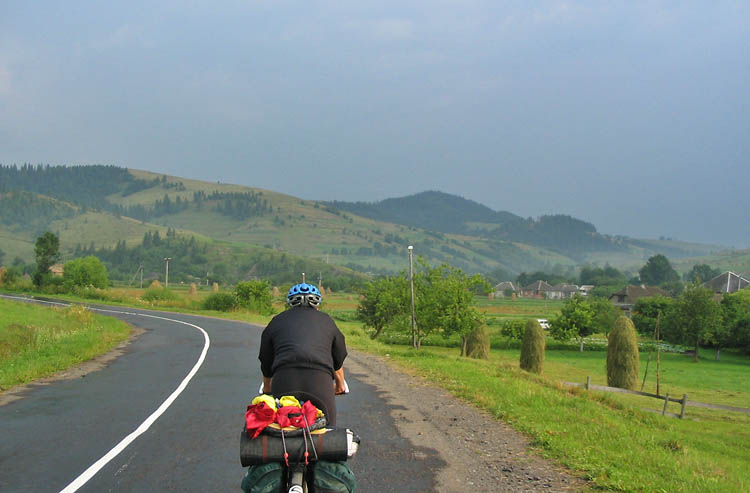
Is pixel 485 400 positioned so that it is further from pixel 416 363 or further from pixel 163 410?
pixel 416 363

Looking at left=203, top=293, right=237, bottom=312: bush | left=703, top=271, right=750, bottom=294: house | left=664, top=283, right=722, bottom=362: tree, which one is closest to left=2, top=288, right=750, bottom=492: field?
left=203, top=293, right=237, bottom=312: bush

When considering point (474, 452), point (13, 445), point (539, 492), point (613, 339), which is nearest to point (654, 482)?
point (539, 492)

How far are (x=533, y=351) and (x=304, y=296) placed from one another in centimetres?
4253

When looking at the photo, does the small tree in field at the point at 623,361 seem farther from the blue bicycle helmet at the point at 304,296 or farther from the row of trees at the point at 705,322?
the blue bicycle helmet at the point at 304,296

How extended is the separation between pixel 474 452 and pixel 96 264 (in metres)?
88.6

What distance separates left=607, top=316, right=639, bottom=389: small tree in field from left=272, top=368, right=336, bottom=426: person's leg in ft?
137

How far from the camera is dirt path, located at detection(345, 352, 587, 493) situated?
24.1 ft

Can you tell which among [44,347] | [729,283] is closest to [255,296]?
[44,347]

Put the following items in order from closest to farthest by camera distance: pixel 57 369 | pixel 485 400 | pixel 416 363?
pixel 485 400
pixel 57 369
pixel 416 363

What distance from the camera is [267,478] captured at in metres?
4.59

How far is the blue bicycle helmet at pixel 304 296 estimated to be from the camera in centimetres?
580

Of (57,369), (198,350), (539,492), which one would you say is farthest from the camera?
(198,350)

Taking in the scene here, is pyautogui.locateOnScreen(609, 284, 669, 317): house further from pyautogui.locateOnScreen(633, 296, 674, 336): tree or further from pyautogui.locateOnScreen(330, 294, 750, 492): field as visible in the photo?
pyautogui.locateOnScreen(330, 294, 750, 492): field

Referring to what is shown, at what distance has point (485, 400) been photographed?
13.5m
